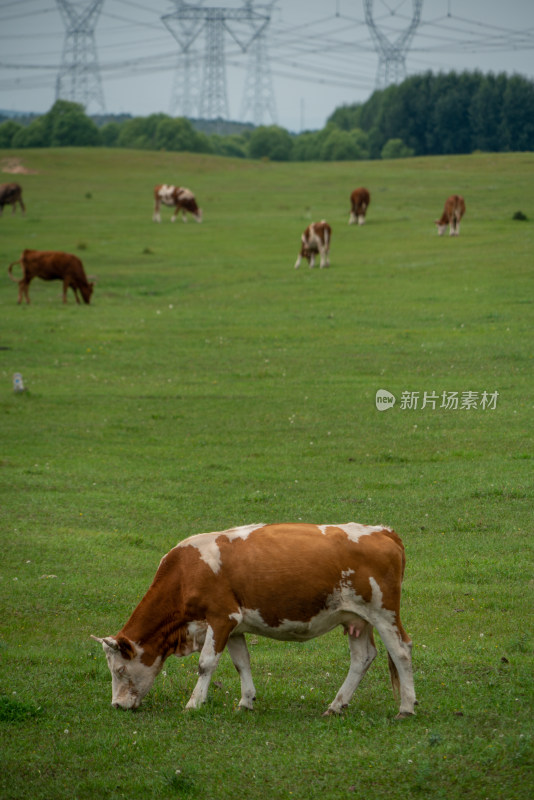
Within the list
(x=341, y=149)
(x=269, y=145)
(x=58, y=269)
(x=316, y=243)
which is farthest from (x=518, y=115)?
(x=58, y=269)

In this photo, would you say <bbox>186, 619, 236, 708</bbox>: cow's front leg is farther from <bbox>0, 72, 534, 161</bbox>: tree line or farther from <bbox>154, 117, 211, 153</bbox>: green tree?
<bbox>154, 117, 211, 153</bbox>: green tree

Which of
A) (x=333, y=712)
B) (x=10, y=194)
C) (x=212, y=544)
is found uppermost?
(x=10, y=194)

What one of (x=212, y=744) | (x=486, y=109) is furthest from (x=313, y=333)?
(x=486, y=109)

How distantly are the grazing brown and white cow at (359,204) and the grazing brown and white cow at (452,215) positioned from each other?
6446mm

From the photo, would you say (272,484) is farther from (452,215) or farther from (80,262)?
(452,215)

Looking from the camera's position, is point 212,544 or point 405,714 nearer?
point 405,714

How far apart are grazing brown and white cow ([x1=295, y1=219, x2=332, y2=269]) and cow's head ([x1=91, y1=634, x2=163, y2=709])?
110ft

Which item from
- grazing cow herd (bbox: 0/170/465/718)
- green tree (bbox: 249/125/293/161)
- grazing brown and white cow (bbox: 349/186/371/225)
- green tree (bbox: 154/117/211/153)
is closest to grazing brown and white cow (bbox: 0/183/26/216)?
grazing brown and white cow (bbox: 349/186/371/225)

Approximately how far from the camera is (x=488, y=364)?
25.3 meters

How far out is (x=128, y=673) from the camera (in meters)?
8.88

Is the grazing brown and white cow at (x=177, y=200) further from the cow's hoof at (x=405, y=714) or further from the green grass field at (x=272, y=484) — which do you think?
the cow's hoof at (x=405, y=714)

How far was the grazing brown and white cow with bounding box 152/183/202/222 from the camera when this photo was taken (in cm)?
5969

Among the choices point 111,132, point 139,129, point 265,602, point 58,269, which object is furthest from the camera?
point 111,132

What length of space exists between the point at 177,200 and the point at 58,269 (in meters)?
24.4
